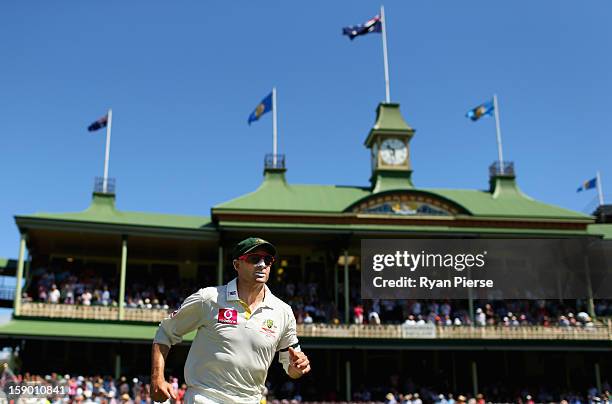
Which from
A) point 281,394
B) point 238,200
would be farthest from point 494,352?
point 238,200

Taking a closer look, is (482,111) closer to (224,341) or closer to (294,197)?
(294,197)

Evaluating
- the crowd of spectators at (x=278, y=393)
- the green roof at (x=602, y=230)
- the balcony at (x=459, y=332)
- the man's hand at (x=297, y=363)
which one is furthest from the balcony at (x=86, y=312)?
the man's hand at (x=297, y=363)

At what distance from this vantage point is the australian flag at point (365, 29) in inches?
1452

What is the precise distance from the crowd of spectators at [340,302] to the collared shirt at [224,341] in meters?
24.0

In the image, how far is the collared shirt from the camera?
15.9ft

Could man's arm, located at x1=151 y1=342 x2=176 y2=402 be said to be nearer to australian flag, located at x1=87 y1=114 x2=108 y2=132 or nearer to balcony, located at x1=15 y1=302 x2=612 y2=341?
balcony, located at x1=15 y1=302 x2=612 y2=341

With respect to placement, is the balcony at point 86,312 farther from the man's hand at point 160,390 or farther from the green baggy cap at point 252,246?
the man's hand at point 160,390

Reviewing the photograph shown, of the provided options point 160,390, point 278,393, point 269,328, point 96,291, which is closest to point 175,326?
point 160,390

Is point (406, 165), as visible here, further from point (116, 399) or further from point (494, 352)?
point (116, 399)

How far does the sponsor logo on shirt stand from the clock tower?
97.8 feet

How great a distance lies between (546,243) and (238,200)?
13.3 metres

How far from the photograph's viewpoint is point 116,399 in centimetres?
2475

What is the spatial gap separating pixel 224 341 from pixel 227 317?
0.52 feet

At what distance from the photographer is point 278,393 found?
1064 inches
